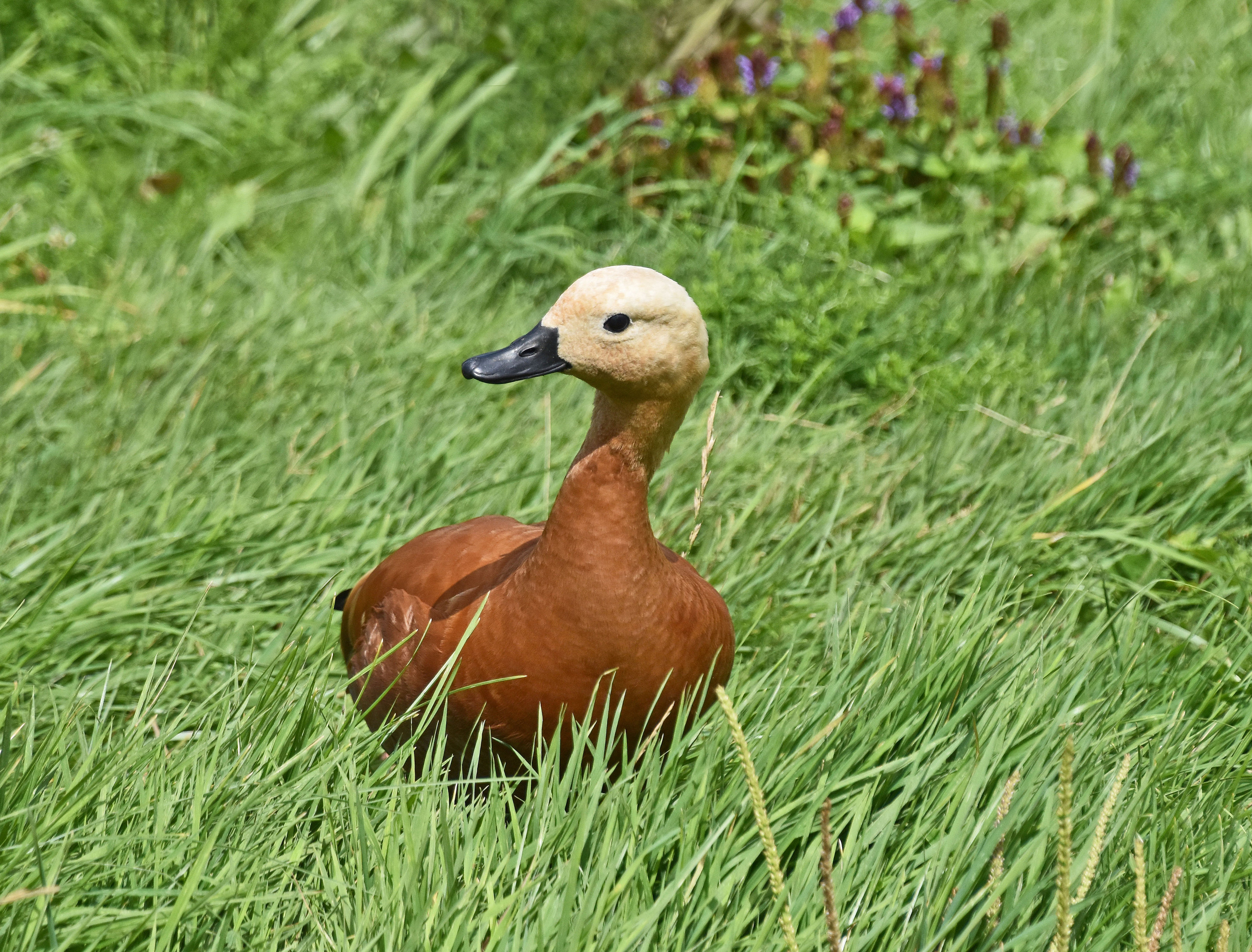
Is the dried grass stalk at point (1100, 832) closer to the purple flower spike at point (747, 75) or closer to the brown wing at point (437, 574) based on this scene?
the brown wing at point (437, 574)

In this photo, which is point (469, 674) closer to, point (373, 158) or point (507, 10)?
point (373, 158)

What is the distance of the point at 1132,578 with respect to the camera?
2.77m

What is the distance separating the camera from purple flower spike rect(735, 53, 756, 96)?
401cm

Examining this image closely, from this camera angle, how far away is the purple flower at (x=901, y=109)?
3.97 m

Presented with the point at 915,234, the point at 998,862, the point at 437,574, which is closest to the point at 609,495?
the point at 437,574

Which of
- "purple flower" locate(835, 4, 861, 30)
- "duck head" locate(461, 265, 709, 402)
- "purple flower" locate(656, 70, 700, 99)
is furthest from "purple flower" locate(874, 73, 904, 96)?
"duck head" locate(461, 265, 709, 402)

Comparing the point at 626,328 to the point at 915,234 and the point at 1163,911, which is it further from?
the point at 915,234

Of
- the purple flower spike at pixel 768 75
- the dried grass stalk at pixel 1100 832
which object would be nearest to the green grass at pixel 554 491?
the dried grass stalk at pixel 1100 832

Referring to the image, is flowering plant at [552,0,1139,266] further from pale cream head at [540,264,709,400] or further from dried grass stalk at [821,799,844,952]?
dried grass stalk at [821,799,844,952]

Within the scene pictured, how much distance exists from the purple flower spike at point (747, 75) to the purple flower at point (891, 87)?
15.3 inches

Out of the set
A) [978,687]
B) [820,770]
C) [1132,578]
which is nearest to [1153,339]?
[1132,578]

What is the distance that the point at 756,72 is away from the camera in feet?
13.2

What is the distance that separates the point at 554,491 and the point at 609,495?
0.97 metres

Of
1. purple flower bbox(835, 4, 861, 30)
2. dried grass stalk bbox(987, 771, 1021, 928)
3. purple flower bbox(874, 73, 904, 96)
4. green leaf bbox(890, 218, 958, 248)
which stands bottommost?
dried grass stalk bbox(987, 771, 1021, 928)
